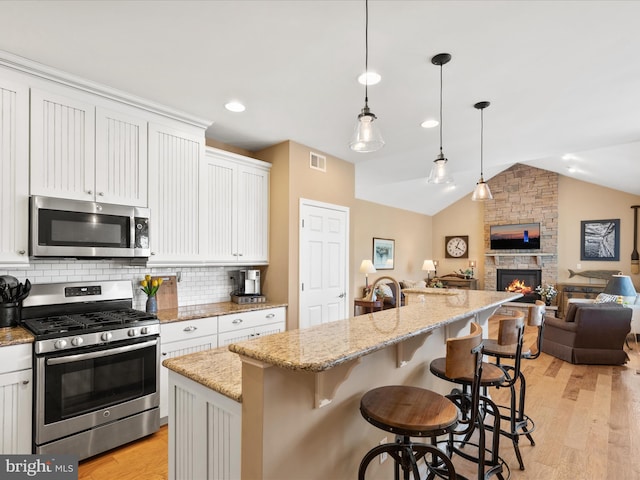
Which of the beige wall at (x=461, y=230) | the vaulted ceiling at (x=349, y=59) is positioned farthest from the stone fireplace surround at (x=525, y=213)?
the vaulted ceiling at (x=349, y=59)

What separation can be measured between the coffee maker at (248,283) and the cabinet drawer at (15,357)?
1917 mm

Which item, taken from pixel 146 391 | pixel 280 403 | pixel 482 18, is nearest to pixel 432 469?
pixel 280 403

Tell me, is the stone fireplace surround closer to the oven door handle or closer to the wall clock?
the wall clock

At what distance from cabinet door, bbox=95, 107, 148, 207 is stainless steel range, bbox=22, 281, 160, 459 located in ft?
2.58

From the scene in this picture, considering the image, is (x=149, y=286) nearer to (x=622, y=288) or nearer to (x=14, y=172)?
(x=14, y=172)

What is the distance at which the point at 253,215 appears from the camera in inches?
→ 148

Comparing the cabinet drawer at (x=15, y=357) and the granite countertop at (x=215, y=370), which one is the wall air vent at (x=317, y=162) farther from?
the cabinet drawer at (x=15, y=357)

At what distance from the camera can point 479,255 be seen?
394 inches

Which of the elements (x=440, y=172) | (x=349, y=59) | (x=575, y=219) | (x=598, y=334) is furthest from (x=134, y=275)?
(x=575, y=219)

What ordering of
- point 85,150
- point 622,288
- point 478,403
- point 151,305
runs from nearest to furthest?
point 478,403 < point 85,150 < point 151,305 < point 622,288

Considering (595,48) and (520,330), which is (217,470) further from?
(595,48)

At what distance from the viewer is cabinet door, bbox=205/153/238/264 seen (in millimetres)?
3393

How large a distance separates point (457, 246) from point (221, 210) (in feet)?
28.3

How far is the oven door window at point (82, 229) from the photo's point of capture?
2.37 meters
